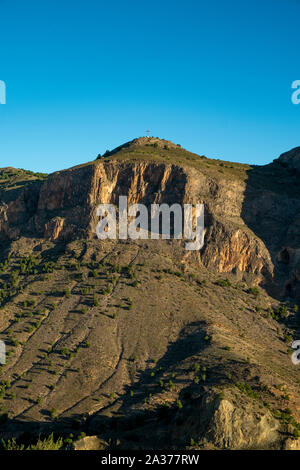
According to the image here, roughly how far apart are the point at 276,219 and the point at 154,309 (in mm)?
42698

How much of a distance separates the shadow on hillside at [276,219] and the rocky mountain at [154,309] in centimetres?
30

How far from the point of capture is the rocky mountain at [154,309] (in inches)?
2296

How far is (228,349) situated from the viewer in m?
72.9

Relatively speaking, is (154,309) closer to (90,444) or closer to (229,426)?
(90,444)

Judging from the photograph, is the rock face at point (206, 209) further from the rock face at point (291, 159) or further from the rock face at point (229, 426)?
the rock face at point (229, 426)

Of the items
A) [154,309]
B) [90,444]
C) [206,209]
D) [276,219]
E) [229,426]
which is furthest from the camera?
[276,219]

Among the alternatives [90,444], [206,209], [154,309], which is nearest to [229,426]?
[90,444]

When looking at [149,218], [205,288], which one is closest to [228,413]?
[205,288]

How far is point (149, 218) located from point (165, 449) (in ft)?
214

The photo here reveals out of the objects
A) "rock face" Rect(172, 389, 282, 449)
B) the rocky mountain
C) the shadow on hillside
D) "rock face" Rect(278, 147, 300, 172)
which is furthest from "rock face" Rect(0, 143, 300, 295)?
"rock face" Rect(172, 389, 282, 449)

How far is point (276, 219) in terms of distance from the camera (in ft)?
365

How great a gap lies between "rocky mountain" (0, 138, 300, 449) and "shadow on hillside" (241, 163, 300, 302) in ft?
1.00

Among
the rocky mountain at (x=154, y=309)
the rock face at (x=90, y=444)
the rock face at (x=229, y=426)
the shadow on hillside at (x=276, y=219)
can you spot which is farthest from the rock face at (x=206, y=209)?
the rock face at (x=90, y=444)

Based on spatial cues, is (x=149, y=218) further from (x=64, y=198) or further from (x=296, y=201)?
(x=296, y=201)
